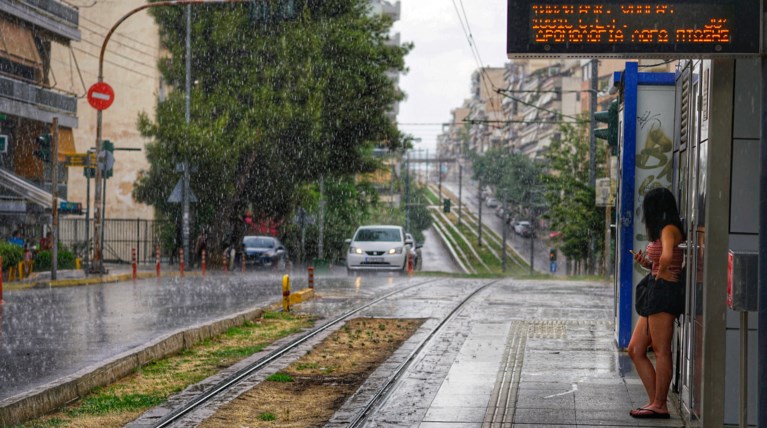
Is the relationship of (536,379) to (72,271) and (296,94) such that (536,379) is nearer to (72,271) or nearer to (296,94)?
(72,271)

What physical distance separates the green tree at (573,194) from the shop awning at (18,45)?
2055 centimetres

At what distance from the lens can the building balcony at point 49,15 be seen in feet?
115

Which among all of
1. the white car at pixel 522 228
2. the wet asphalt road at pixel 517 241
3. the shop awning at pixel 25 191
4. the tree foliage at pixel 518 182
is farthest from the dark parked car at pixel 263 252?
the white car at pixel 522 228

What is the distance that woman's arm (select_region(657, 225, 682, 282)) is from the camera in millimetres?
7988

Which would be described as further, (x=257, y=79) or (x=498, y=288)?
(x=257, y=79)

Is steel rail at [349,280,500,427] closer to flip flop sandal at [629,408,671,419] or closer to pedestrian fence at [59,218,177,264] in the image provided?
flip flop sandal at [629,408,671,419]

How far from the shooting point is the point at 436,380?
10195 mm

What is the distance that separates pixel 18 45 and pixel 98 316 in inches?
845

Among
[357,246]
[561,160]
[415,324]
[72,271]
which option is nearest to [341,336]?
[415,324]

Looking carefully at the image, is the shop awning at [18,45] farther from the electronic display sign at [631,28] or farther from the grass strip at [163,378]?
the electronic display sign at [631,28]

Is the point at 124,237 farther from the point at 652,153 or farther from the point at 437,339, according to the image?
the point at 652,153

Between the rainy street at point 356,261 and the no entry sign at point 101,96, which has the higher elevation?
the no entry sign at point 101,96

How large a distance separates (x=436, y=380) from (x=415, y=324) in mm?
6196

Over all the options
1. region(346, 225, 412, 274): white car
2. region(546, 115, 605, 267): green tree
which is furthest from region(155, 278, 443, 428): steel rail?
region(546, 115, 605, 267): green tree
